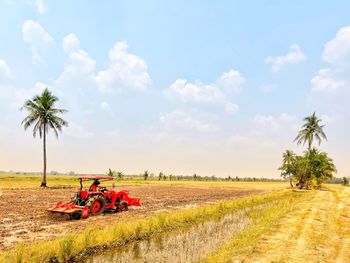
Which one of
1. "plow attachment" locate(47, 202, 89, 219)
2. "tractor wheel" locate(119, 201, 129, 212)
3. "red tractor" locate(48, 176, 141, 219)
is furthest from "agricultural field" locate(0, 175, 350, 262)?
"tractor wheel" locate(119, 201, 129, 212)

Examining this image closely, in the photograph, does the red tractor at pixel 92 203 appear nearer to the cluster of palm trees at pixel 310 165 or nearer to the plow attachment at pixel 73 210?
the plow attachment at pixel 73 210

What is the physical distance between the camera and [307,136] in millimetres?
63750

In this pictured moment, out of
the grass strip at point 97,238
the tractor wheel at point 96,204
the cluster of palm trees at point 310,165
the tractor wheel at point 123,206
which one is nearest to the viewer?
the grass strip at point 97,238

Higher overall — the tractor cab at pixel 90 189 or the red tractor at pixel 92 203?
the tractor cab at pixel 90 189

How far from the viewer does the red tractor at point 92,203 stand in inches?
611

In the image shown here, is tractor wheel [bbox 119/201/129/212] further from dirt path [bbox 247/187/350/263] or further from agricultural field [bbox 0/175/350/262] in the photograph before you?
dirt path [bbox 247/187/350/263]

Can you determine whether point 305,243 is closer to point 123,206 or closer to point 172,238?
point 172,238

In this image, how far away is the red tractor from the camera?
15508 mm

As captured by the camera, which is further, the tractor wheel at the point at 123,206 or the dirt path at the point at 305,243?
the tractor wheel at the point at 123,206

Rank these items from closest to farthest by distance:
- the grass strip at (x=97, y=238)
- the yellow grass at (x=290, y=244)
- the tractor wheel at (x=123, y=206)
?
the grass strip at (x=97, y=238) < the yellow grass at (x=290, y=244) < the tractor wheel at (x=123, y=206)

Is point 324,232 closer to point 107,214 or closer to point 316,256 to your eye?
point 316,256

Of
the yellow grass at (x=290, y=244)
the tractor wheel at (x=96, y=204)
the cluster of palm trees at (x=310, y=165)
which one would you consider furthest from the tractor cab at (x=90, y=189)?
the cluster of palm trees at (x=310, y=165)

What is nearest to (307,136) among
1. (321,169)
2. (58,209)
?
(321,169)

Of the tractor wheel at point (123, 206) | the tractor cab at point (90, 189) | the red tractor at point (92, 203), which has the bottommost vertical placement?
the tractor wheel at point (123, 206)
